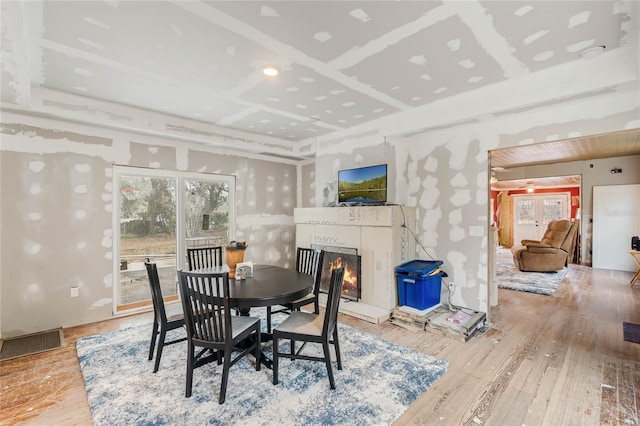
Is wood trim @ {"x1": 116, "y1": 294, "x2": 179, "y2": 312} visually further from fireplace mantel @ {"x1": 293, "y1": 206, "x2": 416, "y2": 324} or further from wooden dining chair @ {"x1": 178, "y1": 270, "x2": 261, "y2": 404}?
fireplace mantel @ {"x1": 293, "y1": 206, "x2": 416, "y2": 324}

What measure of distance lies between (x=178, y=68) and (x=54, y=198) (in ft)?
7.66

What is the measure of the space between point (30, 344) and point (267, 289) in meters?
2.76

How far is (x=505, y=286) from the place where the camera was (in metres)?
5.62

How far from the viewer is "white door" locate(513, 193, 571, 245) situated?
1045 cm

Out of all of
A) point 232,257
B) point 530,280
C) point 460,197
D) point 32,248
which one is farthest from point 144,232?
point 530,280

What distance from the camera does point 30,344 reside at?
3211 millimetres

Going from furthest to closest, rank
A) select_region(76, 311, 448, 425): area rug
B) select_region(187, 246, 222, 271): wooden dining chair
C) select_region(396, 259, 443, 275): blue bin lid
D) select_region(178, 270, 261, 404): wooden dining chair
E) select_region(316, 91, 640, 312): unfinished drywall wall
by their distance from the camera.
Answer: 1. select_region(396, 259, 443, 275): blue bin lid
2. select_region(187, 246, 222, 271): wooden dining chair
3. select_region(316, 91, 640, 312): unfinished drywall wall
4. select_region(178, 270, 261, 404): wooden dining chair
5. select_region(76, 311, 448, 425): area rug

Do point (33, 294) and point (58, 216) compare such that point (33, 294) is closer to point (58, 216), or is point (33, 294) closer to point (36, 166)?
point (58, 216)

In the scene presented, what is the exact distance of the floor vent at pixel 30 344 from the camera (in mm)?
3014

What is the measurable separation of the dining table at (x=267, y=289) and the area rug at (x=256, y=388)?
0.40m

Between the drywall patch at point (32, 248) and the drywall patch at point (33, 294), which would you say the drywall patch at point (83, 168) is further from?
the drywall patch at point (33, 294)

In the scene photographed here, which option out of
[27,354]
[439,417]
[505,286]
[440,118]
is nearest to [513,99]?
[440,118]

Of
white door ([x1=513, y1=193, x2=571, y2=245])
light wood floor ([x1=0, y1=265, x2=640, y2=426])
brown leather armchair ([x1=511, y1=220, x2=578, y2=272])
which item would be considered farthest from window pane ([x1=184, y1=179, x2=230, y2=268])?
white door ([x1=513, y1=193, x2=571, y2=245])

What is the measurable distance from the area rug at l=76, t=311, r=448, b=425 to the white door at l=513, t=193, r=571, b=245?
10.5 m
